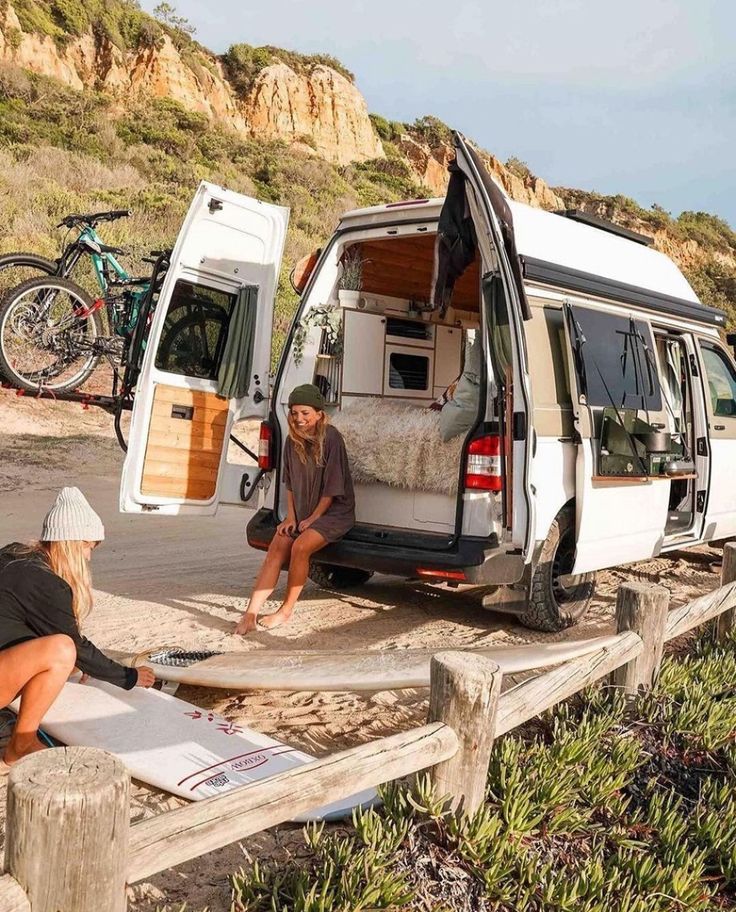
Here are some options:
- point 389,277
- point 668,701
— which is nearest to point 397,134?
point 389,277

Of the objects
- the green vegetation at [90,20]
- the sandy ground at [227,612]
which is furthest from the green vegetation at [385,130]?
the sandy ground at [227,612]

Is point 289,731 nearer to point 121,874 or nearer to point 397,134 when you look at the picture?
point 121,874

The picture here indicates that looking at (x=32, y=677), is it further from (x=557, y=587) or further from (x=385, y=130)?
(x=385, y=130)

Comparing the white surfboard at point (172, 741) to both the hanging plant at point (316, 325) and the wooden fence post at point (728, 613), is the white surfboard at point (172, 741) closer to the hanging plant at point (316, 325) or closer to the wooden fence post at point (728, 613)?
the hanging plant at point (316, 325)

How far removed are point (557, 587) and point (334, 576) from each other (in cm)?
188

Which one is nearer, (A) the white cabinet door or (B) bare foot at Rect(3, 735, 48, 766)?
(B) bare foot at Rect(3, 735, 48, 766)

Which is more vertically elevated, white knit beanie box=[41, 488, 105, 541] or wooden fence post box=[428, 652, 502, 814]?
white knit beanie box=[41, 488, 105, 541]

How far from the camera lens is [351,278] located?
643 centimetres

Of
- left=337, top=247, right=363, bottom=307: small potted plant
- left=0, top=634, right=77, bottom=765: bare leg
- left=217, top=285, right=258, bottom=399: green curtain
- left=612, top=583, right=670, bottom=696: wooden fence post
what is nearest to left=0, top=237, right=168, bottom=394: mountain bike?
left=217, top=285, right=258, bottom=399: green curtain

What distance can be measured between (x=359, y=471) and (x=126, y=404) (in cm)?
231

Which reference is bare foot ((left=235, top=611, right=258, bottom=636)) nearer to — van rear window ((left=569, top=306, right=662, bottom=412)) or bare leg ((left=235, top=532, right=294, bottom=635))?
bare leg ((left=235, top=532, right=294, bottom=635))

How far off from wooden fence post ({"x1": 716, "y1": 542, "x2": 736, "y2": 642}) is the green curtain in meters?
3.23

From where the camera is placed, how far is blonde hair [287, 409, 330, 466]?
5562 millimetres

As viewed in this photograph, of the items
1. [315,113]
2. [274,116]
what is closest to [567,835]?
[274,116]
